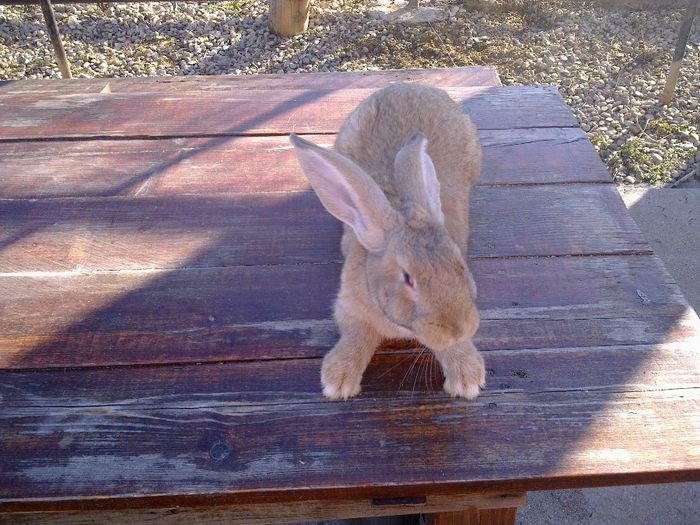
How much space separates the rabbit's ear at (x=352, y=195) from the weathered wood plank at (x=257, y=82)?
1923mm

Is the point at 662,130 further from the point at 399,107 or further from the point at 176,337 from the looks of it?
the point at 176,337

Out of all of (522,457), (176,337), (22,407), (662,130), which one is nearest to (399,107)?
(176,337)

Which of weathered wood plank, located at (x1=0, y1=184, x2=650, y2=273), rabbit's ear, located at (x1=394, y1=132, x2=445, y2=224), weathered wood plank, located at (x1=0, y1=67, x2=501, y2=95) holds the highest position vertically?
rabbit's ear, located at (x1=394, y1=132, x2=445, y2=224)

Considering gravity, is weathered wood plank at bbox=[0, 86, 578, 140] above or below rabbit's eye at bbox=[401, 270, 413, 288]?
below

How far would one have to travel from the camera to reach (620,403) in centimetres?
210

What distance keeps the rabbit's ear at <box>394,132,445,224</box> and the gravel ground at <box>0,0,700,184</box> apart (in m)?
3.18

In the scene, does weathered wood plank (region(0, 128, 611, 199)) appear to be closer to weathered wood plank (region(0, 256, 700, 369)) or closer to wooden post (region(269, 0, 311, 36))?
weathered wood plank (region(0, 256, 700, 369))

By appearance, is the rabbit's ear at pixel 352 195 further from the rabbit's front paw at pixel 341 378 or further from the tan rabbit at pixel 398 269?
the rabbit's front paw at pixel 341 378

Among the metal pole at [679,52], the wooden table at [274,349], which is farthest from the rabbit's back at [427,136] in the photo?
the metal pole at [679,52]

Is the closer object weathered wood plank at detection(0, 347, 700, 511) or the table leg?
weathered wood plank at detection(0, 347, 700, 511)

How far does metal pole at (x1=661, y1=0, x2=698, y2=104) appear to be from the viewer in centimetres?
481

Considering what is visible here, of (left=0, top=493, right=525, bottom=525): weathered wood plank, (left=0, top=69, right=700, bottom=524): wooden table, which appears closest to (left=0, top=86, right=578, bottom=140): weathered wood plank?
(left=0, top=69, right=700, bottom=524): wooden table

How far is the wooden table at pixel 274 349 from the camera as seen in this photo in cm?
195

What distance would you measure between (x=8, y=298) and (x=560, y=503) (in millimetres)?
2582
